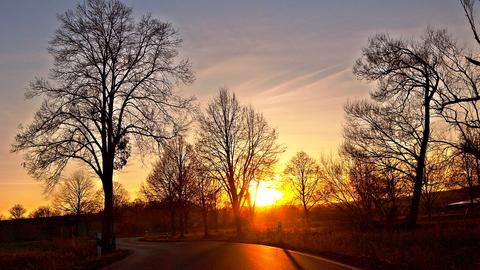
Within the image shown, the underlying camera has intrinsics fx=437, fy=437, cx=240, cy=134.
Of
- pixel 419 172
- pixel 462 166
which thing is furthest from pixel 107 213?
pixel 462 166

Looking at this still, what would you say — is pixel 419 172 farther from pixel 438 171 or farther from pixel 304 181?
pixel 304 181

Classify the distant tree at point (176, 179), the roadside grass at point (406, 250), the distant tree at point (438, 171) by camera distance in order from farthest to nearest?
the distant tree at point (176, 179)
the distant tree at point (438, 171)
the roadside grass at point (406, 250)

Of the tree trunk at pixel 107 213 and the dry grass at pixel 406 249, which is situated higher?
the tree trunk at pixel 107 213

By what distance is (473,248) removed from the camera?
42.5ft

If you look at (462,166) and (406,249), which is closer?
(406,249)

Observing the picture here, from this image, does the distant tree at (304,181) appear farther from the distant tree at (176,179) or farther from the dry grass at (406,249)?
the dry grass at (406,249)

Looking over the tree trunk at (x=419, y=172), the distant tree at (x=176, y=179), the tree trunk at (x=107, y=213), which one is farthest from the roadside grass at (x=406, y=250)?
the distant tree at (x=176, y=179)

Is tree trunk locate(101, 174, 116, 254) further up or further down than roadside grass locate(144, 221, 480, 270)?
further up

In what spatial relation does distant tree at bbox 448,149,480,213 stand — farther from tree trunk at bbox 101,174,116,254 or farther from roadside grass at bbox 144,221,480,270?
tree trunk at bbox 101,174,116,254

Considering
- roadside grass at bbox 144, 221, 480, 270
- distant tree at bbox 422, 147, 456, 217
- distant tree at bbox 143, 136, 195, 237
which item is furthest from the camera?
distant tree at bbox 143, 136, 195, 237

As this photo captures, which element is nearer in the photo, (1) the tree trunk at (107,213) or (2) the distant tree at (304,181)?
(1) the tree trunk at (107,213)

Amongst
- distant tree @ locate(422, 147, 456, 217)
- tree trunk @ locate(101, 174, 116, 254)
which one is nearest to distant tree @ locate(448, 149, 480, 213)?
distant tree @ locate(422, 147, 456, 217)

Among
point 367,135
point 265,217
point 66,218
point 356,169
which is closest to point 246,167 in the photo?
point 356,169

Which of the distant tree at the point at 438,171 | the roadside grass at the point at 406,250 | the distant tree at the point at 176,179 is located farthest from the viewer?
the distant tree at the point at 176,179
